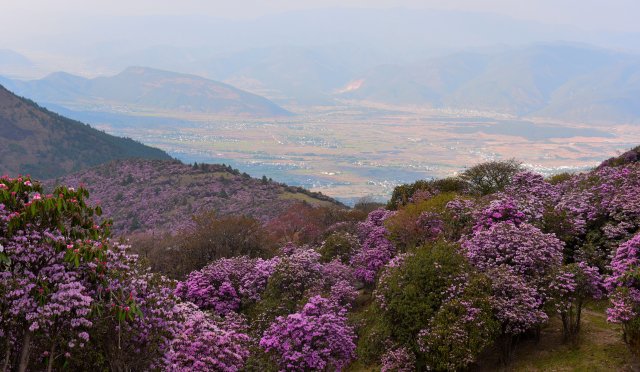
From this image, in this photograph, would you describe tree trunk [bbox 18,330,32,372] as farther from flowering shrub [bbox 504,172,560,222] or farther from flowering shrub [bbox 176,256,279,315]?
flowering shrub [bbox 504,172,560,222]

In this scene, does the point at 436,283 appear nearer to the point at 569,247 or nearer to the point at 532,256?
the point at 532,256

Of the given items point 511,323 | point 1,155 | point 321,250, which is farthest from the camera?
point 1,155

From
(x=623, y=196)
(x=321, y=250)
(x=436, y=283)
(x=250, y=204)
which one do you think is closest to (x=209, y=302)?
(x=321, y=250)

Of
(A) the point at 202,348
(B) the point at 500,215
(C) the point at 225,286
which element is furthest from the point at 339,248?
(A) the point at 202,348

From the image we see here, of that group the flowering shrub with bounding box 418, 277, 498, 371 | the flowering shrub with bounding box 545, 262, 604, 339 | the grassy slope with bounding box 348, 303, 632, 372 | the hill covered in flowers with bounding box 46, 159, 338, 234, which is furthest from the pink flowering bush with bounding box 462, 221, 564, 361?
the hill covered in flowers with bounding box 46, 159, 338, 234

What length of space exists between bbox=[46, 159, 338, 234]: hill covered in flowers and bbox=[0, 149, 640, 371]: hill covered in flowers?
62689 mm

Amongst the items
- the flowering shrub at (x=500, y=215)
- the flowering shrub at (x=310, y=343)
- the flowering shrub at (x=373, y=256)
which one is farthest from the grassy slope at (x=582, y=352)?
Result: the flowering shrub at (x=373, y=256)

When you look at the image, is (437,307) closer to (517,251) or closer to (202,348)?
(517,251)

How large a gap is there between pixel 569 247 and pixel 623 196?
152 inches

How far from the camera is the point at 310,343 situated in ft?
74.9

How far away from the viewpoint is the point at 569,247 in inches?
1277

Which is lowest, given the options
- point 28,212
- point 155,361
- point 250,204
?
point 250,204

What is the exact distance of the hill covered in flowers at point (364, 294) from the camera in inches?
561

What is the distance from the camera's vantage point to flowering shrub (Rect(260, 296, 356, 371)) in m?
22.4
